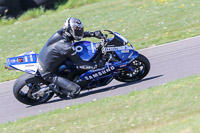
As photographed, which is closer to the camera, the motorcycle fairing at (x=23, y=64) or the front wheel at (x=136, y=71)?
the motorcycle fairing at (x=23, y=64)

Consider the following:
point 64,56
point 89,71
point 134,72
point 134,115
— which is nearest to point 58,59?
point 64,56

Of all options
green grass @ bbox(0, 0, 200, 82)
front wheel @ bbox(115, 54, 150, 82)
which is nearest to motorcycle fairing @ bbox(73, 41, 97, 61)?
front wheel @ bbox(115, 54, 150, 82)

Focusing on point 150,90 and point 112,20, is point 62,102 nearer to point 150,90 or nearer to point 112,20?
point 150,90

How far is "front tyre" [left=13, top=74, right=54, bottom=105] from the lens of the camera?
318 inches

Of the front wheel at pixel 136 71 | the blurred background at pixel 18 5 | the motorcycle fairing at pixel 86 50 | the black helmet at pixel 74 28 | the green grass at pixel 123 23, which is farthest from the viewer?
the blurred background at pixel 18 5

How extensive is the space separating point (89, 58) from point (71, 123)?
1836 millimetres

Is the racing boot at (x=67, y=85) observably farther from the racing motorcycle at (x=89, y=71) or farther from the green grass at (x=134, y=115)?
the green grass at (x=134, y=115)

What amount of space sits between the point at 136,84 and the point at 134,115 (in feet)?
6.90

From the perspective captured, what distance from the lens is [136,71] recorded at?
842 centimetres

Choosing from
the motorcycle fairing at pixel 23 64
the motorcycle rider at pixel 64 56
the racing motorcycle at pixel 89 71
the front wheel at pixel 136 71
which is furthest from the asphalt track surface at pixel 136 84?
the motorcycle fairing at pixel 23 64

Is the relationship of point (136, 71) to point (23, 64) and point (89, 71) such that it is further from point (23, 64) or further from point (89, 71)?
point (23, 64)

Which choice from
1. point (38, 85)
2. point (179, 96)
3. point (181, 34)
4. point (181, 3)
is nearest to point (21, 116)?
point (38, 85)

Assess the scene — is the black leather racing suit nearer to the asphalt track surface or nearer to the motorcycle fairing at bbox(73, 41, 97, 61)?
the motorcycle fairing at bbox(73, 41, 97, 61)

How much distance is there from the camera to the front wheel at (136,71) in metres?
8.25
